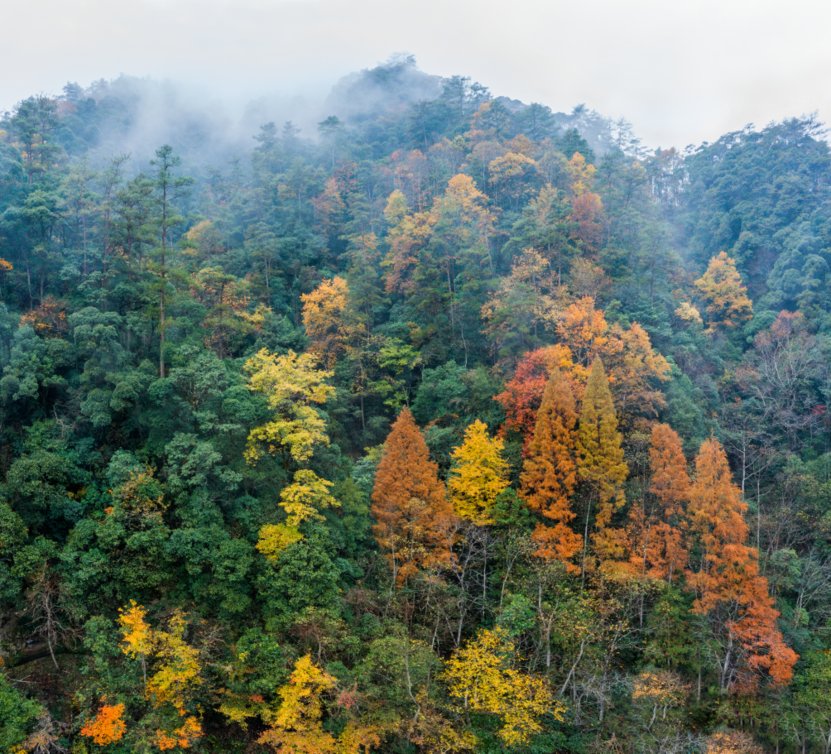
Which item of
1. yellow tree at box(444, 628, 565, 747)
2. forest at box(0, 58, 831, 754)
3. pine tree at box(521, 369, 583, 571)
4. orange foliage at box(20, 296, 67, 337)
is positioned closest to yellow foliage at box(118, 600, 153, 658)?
forest at box(0, 58, 831, 754)

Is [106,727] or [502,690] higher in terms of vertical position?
[502,690]

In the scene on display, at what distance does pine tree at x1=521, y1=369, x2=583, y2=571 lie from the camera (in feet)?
84.2

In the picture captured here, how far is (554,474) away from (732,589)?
8270 millimetres

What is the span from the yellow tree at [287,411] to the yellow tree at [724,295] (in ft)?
113

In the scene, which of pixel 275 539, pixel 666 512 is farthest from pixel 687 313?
Answer: pixel 275 539

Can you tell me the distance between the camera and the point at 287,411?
1017 inches

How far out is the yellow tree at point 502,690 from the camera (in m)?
20.6

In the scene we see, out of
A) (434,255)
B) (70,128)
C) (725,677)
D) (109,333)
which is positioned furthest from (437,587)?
(70,128)

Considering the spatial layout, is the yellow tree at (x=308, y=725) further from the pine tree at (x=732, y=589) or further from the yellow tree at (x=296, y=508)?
the pine tree at (x=732, y=589)

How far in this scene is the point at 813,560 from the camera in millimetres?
27094

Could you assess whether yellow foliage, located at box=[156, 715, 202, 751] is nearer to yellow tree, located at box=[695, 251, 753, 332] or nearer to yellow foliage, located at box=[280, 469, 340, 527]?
yellow foliage, located at box=[280, 469, 340, 527]

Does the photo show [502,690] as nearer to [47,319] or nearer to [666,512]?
[666,512]

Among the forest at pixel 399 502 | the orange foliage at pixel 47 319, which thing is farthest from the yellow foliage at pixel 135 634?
the orange foliage at pixel 47 319

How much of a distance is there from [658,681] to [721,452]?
31.8 ft
